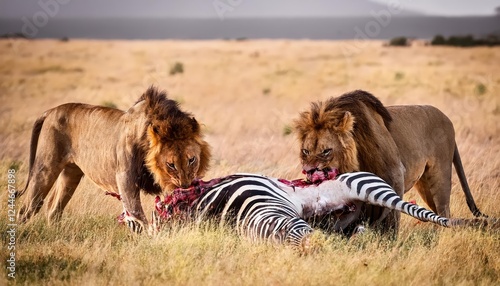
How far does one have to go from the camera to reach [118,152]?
24.9 feet

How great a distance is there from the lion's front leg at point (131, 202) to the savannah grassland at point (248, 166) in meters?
0.16

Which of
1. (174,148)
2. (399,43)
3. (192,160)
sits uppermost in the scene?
(399,43)

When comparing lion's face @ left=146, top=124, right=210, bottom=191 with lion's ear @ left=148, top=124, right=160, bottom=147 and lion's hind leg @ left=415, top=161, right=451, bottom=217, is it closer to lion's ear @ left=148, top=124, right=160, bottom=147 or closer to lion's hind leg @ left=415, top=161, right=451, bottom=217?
lion's ear @ left=148, top=124, right=160, bottom=147

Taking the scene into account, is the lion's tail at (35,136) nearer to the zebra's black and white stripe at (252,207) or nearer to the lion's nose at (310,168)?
the zebra's black and white stripe at (252,207)

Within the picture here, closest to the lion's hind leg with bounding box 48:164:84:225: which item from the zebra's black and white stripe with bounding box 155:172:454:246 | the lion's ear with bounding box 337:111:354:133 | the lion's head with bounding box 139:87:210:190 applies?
the lion's head with bounding box 139:87:210:190

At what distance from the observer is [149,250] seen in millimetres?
6543

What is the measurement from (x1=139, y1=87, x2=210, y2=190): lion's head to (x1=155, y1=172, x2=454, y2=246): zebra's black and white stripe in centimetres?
22

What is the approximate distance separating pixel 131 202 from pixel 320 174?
158cm

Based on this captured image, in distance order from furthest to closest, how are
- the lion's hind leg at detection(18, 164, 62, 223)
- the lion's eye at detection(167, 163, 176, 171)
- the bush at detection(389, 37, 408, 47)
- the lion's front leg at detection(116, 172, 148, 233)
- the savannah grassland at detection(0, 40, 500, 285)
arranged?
1. the bush at detection(389, 37, 408, 47)
2. the lion's hind leg at detection(18, 164, 62, 223)
3. the lion's front leg at detection(116, 172, 148, 233)
4. the lion's eye at detection(167, 163, 176, 171)
5. the savannah grassland at detection(0, 40, 500, 285)

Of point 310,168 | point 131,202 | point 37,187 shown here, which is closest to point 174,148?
point 131,202

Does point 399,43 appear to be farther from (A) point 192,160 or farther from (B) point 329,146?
(A) point 192,160

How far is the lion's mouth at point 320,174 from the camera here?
7141mm

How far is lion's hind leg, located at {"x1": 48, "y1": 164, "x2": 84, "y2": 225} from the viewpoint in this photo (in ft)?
27.1

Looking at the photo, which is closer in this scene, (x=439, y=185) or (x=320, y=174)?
(x=320, y=174)
